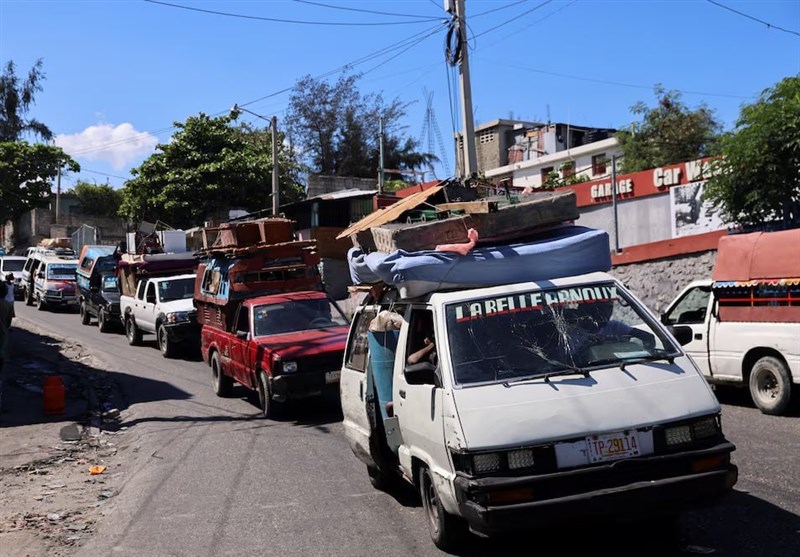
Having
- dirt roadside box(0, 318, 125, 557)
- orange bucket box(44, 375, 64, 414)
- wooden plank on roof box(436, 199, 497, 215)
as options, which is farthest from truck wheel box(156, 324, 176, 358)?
wooden plank on roof box(436, 199, 497, 215)

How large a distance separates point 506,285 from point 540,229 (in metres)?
0.72

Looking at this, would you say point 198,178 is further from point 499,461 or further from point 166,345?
point 499,461

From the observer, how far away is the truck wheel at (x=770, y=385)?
9758mm

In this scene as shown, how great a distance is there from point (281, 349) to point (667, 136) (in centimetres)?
2664

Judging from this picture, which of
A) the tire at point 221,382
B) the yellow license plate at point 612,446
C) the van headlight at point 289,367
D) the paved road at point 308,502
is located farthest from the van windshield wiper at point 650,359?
the tire at point 221,382

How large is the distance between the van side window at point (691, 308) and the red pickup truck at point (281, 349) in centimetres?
493

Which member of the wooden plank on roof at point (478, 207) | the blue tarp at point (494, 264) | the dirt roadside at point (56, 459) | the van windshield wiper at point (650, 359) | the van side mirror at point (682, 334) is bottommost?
the dirt roadside at point (56, 459)

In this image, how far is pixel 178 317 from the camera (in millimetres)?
19094

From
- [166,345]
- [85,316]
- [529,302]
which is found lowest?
[166,345]

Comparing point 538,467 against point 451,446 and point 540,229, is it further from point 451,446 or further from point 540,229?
point 540,229

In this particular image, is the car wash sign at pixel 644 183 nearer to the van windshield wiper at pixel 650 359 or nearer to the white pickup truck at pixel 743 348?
the white pickup truck at pixel 743 348

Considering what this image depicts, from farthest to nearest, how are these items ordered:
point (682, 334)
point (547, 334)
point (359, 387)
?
point (359, 387), point (682, 334), point (547, 334)

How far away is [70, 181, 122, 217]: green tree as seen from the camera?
60228mm

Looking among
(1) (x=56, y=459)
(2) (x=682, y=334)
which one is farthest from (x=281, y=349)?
(2) (x=682, y=334)
